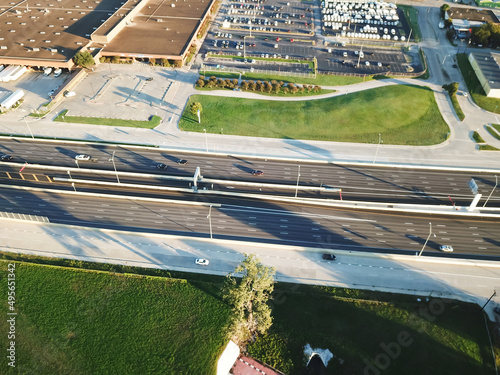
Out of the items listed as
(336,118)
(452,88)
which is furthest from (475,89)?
(336,118)

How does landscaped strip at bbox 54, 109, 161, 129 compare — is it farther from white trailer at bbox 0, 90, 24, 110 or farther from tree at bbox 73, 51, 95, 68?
tree at bbox 73, 51, 95, 68

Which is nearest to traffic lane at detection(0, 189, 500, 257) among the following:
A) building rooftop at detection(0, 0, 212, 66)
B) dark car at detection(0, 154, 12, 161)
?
dark car at detection(0, 154, 12, 161)

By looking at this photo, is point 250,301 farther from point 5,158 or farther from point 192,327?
point 5,158

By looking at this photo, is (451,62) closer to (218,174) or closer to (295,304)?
(218,174)

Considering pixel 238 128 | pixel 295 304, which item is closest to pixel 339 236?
pixel 295 304

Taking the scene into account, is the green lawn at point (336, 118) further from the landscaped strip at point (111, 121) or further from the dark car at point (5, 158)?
the dark car at point (5, 158)
